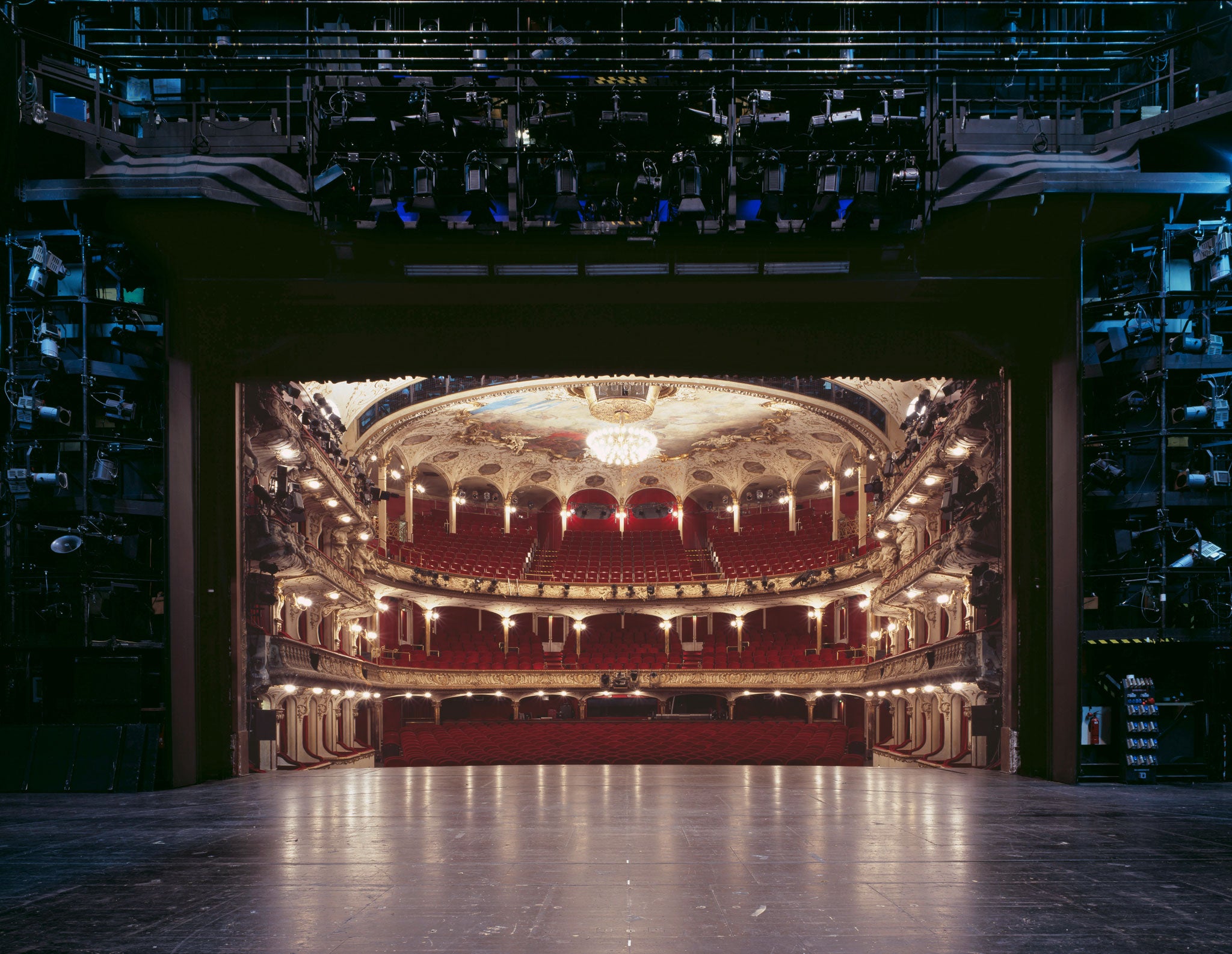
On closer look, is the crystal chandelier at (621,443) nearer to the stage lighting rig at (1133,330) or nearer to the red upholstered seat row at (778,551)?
the red upholstered seat row at (778,551)

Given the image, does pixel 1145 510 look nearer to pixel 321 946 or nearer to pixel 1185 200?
pixel 1185 200

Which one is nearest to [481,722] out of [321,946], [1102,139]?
[1102,139]

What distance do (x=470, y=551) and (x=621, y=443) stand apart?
8736 mm

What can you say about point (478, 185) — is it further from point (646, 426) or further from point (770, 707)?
point (770, 707)

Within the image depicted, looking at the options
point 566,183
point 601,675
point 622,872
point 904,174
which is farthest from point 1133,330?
point 601,675

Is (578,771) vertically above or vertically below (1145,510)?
below

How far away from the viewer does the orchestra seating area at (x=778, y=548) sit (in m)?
31.3

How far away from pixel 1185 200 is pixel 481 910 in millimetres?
9731

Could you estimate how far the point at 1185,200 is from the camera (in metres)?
10.3

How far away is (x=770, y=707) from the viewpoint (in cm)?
3203

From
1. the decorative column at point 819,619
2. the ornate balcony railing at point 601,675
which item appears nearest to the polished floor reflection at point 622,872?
the ornate balcony railing at point 601,675

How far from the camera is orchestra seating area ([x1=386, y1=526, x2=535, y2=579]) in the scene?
103 feet

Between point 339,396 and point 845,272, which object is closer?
point 845,272

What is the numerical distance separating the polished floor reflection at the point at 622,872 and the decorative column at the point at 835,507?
21.8 meters
